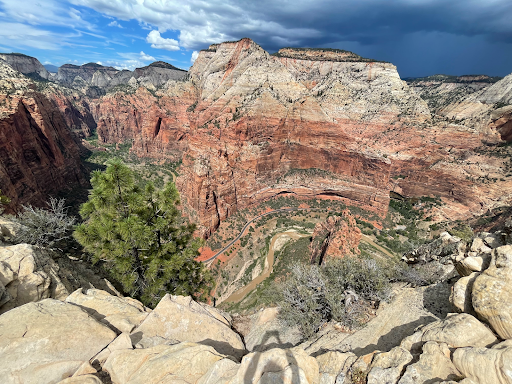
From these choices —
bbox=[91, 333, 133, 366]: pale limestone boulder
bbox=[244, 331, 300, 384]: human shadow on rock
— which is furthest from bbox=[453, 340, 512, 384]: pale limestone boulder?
bbox=[91, 333, 133, 366]: pale limestone boulder

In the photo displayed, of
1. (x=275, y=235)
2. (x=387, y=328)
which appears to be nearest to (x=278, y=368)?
(x=387, y=328)

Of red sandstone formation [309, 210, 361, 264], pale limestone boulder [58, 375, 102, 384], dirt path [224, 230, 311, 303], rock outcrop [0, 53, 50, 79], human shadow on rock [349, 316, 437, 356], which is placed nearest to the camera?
pale limestone boulder [58, 375, 102, 384]

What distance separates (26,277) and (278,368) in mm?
9173

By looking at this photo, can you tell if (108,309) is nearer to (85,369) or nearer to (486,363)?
(85,369)

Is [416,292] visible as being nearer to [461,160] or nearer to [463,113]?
[461,160]

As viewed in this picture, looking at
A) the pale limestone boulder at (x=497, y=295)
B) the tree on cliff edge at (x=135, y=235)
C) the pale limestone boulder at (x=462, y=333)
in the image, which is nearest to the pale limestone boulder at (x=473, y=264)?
the pale limestone boulder at (x=497, y=295)

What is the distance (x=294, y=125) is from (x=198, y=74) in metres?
67.2

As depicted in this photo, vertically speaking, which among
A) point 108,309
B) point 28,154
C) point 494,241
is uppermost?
point 28,154

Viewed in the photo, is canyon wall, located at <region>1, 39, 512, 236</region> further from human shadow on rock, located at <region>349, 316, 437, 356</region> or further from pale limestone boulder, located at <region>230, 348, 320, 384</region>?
pale limestone boulder, located at <region>230, 348, 320, 384</region>

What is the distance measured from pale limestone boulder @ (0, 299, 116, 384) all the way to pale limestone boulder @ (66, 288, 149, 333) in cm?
90

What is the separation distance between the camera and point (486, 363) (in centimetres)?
→ 417

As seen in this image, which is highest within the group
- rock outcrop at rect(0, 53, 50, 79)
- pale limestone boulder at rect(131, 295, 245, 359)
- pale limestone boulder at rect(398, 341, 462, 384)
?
rock outcrop at rect(0, 53, 50, 79)

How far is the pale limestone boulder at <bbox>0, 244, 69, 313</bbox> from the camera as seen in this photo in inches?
287

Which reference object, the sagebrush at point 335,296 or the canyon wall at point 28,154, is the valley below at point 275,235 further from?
the canyon wall at point 28,154
